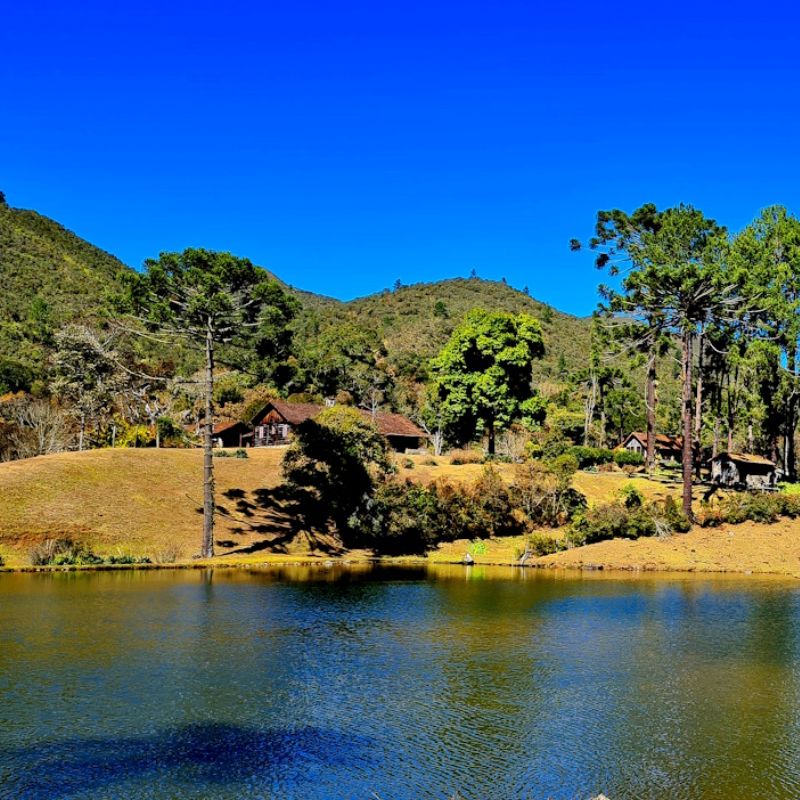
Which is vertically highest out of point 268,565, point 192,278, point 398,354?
point 398,354

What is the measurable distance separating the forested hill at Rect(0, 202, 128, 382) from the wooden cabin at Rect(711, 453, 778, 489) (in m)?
56.9

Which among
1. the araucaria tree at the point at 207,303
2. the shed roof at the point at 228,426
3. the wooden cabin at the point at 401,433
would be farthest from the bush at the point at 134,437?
the araucaria tree at the point at 207,303

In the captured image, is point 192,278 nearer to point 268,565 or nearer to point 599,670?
point 268,565

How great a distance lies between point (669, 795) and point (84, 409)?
57.3 meters

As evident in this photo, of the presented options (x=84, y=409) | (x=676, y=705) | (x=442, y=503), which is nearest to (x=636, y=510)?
(x=442, y=503)

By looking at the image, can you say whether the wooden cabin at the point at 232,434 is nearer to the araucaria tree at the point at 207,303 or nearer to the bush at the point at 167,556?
the araucaria tree at the point at 207,303

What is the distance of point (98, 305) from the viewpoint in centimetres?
10156

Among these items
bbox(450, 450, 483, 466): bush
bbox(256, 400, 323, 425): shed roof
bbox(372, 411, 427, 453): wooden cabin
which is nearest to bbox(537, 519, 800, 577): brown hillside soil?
bbox(450, 450, 483, 466): bush

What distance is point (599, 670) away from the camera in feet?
59.6

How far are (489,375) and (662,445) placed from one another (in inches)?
780

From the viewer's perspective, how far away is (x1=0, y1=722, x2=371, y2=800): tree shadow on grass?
1150 cm

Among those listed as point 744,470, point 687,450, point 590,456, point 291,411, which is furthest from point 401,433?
point 687,450

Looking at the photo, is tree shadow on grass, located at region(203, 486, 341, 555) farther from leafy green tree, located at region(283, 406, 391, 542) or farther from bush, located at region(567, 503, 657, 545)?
bush, located at region(567, 503, 657, 545)

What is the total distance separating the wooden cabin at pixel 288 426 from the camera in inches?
2852
